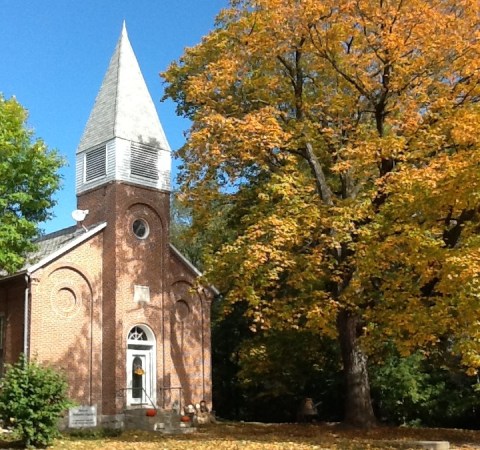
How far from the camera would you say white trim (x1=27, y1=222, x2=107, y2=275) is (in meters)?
22.3

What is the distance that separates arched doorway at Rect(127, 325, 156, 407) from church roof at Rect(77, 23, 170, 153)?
23.3 feet

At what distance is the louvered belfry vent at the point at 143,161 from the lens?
25.5m

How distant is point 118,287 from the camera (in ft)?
78.8

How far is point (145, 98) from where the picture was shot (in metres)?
27.4

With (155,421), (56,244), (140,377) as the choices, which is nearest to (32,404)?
(155,421)

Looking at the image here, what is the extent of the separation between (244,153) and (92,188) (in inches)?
305

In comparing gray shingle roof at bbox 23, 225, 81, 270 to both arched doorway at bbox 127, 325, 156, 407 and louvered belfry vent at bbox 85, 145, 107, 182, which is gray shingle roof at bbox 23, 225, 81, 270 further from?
arched doorway at bbox 127, 325, 156, 407

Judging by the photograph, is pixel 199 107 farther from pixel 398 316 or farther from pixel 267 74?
Result: pixel 398 316

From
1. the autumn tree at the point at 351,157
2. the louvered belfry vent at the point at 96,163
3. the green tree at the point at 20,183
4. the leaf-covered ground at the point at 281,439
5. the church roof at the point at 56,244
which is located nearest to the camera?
the leaf-covered ground at the point at 281,439

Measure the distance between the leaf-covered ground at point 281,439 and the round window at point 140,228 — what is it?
7121 mm

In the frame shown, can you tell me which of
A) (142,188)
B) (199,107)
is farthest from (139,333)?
(199,107)

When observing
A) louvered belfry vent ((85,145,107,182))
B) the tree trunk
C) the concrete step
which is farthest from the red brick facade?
the tree trunk

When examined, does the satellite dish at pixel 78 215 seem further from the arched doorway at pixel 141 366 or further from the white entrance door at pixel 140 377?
the white entrance door at pixel 140 377

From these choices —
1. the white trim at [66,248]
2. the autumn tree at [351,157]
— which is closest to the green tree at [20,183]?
the white trim at [66,248]
